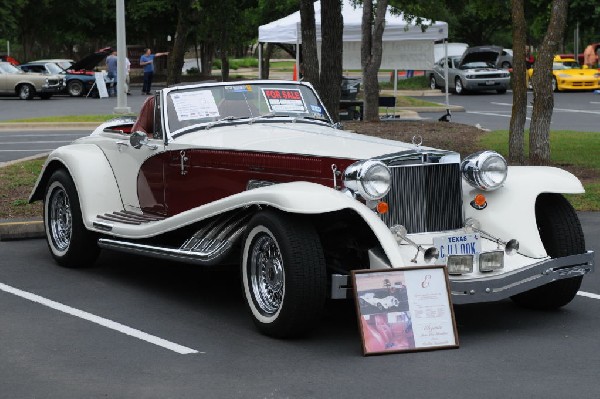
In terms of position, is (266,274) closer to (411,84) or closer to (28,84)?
(28,84)

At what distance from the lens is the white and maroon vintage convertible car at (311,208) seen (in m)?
7.38

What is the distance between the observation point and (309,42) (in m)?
19.2

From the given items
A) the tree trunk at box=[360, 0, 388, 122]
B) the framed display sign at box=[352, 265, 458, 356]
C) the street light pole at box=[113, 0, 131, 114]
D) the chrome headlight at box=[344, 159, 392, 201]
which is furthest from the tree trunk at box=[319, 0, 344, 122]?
the framed display sign at box=[352, 265, 458, 356]

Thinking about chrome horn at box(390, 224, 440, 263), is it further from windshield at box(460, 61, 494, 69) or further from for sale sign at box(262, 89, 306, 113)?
windshield at box(460, 61, 494, 69)

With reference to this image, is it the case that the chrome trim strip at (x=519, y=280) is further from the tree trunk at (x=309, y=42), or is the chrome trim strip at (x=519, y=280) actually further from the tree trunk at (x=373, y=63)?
the tree trunk at (x=373, y=63)

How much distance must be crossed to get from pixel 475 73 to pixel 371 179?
36230 mm

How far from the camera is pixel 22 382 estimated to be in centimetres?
647

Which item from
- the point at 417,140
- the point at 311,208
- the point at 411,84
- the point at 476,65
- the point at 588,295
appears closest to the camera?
the point at 311,208

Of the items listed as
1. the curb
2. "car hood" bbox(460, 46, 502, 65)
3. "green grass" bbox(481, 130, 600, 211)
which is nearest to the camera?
the curb

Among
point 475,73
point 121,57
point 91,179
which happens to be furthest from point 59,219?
point 475,73

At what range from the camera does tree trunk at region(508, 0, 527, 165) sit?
53.3 ft

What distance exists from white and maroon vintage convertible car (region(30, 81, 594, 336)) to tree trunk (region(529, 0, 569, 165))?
7313 mm

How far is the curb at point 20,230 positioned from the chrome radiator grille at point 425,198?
16.6ft

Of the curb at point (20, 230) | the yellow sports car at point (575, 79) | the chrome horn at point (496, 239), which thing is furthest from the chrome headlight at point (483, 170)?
the yellow sports car at point (575, 79)
